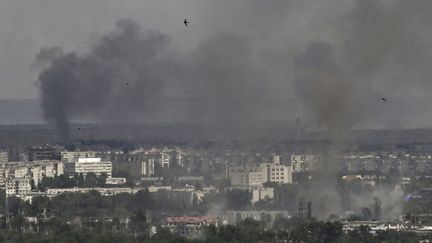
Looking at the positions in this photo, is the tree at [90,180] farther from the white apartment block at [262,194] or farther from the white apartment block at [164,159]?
the white apartment block at [262,194]

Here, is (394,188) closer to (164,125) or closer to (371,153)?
(371,153)

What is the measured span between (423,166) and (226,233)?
2388cm

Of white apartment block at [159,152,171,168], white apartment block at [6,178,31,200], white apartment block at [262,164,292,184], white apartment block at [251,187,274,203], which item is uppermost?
white apartment block at [159,152,171,168]

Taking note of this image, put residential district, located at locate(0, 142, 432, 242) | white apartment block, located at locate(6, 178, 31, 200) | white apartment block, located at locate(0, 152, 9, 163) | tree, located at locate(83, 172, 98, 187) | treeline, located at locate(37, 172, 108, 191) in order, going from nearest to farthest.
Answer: residential district, located at locate(0, 142, 432, 242) → white apartment block, located at locate(6, 178, 31, 200) → treeline, located at locate(37, 172, 108, 191) → tree, located at locate(83, 172, 98, 187) → white apartment block, located at locate(0, 152, 9, 163)

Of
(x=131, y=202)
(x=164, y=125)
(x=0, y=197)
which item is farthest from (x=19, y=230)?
(x=164, y=125)

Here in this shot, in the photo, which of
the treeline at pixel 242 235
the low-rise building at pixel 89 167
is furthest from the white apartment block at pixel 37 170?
the treeline at pixel 242 235

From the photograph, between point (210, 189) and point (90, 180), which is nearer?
point (210, 189)

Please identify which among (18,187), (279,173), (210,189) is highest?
(279,173)

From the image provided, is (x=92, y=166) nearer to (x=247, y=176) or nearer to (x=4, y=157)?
(x=4, y=157)

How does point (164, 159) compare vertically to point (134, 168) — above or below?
above

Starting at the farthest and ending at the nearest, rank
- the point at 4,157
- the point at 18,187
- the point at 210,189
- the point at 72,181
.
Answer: the point at 4,157, the point at 72,181, the point at 18,187, the point at 210,189

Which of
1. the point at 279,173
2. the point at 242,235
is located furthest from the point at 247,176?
the point at 242,235

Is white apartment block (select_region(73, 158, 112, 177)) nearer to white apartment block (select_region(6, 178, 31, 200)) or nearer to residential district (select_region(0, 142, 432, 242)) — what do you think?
residential district (select_region(0, 142, 432, 242))

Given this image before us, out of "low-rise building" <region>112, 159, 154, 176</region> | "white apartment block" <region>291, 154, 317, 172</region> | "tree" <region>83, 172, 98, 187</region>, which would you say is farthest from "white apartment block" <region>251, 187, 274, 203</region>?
"low-rise building" <region>112, 159, 154, 176</region>
